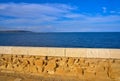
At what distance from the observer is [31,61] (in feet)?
34.6

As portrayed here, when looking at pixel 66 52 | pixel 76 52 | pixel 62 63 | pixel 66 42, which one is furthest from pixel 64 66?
pixel 66 42

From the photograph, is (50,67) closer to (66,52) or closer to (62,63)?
(62,63)

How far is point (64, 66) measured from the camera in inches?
392

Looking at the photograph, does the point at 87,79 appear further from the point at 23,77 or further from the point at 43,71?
the point at 23,77

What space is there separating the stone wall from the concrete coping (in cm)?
13

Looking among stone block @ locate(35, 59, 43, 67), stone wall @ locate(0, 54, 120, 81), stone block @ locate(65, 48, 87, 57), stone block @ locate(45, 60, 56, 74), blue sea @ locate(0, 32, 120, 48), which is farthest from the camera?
blue sea @ locate(0, 32, 120, 48)

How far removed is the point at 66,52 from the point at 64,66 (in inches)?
22.7

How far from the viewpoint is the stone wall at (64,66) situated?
923 cm

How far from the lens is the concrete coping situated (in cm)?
930

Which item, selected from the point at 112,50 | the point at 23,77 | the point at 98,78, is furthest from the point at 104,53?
the point at 23,77

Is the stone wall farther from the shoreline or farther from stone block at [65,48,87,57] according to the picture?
stone block at [65,48,87,57]

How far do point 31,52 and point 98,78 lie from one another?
3134 mm

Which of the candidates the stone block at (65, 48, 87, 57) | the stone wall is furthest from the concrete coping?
the stone wall

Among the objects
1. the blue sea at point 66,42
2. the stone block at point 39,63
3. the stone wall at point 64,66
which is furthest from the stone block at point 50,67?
the blue sea at point 66,42
